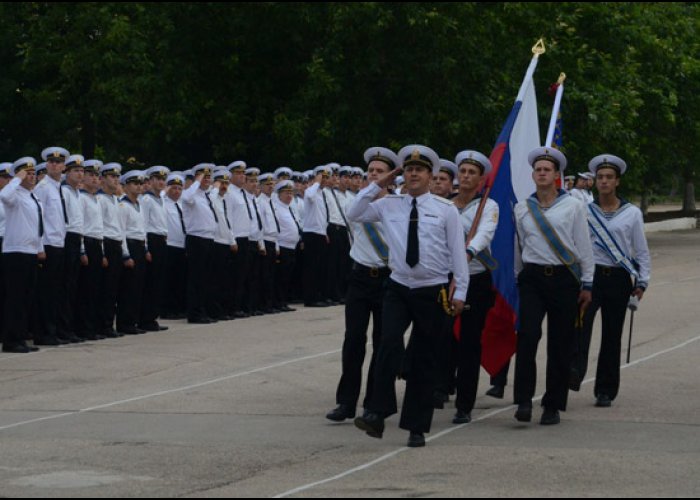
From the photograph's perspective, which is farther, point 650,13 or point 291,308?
point 650,13

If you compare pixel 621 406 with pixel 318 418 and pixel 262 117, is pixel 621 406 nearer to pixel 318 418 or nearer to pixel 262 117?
pixel 318 418

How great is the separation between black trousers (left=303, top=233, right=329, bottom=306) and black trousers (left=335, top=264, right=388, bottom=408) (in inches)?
506

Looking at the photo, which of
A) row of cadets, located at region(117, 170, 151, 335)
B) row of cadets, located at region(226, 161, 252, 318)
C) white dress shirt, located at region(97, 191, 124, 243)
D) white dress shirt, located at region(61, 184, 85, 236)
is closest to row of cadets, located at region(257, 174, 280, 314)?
row of cadets, located at region(226, 161, 252, 318)

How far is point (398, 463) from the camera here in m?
10.3

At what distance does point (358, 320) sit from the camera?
12.3 metres

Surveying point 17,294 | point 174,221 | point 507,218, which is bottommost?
point 17,294

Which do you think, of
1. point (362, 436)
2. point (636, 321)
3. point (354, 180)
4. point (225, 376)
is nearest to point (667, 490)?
point (362, 436)

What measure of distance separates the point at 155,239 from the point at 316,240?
4307mm

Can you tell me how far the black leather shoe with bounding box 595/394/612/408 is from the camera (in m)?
13.2

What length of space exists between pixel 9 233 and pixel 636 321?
8524mm

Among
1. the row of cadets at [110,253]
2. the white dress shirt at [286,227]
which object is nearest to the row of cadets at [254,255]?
the white dress shirt at [286,227]

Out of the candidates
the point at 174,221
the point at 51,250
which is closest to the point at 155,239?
the point at 174,221

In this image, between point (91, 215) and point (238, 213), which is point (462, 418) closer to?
point (91, 215)

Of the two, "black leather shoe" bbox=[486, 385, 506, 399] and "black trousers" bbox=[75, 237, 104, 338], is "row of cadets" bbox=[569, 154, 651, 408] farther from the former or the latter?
"black trousers" bbox=[75, 237, 104, 338]
